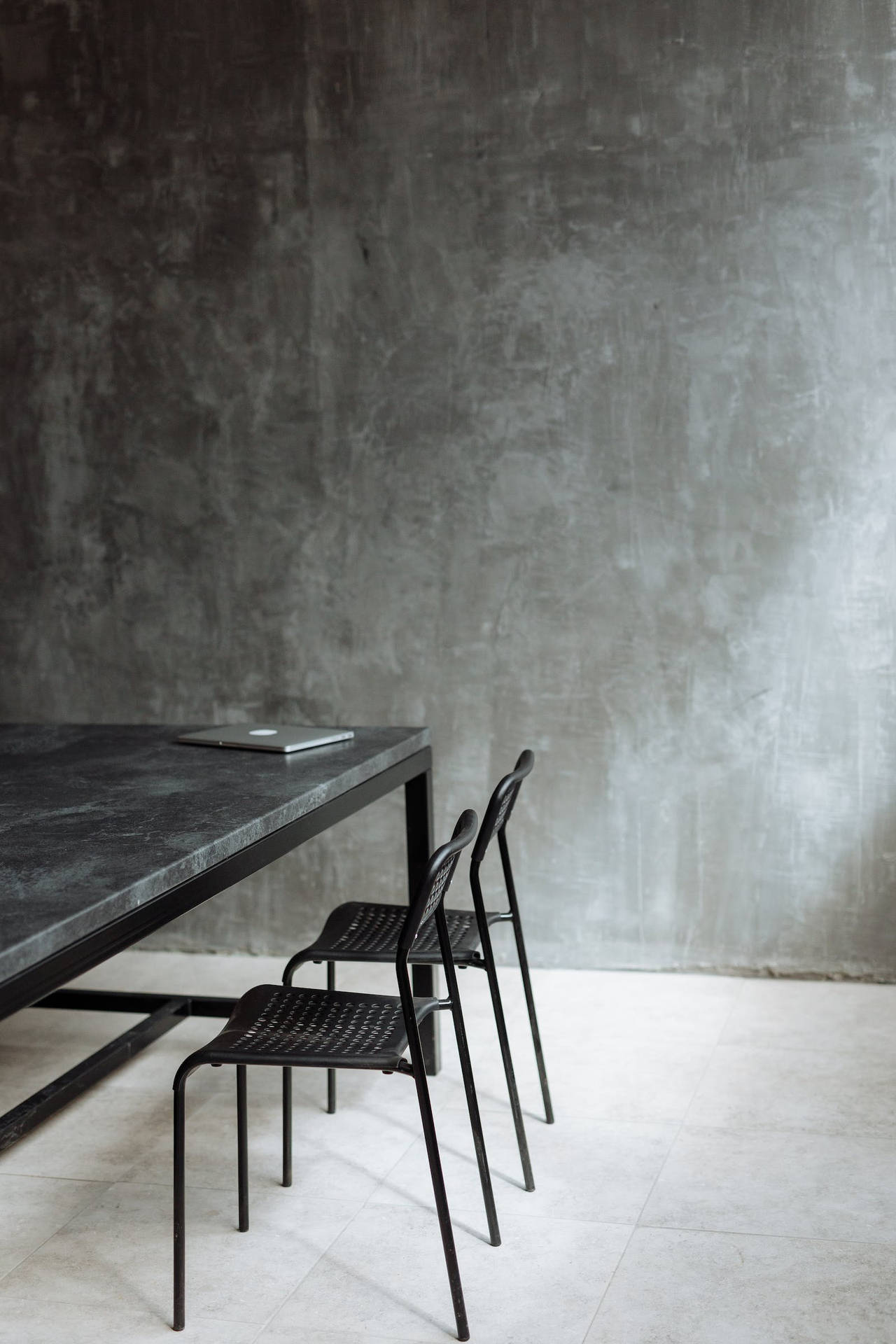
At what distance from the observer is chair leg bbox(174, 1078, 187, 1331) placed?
2.13m

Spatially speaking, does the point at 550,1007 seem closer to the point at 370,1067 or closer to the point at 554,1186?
the point at 554,1186

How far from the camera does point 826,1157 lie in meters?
2.81

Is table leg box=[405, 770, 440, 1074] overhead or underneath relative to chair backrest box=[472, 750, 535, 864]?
underneath

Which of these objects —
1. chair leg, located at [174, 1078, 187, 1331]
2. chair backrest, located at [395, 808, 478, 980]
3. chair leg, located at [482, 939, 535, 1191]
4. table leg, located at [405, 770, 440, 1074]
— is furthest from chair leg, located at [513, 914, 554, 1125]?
chair leg, located at [174, 1078, 187, 1331]

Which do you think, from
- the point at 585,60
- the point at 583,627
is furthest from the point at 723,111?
the point at 583,627

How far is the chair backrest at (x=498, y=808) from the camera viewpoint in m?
2.52

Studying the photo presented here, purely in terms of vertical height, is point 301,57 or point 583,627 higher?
point 301,57

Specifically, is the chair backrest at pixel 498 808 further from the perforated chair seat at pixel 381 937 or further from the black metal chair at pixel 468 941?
the perforated chair seat at pixel 381 937

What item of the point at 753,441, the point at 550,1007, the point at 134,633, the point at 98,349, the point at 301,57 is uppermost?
the point at 301,57

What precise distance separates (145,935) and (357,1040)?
0.46 metres

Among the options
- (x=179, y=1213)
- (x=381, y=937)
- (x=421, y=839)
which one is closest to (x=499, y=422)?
(x=421, y=839)

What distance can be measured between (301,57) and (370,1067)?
3.27 m

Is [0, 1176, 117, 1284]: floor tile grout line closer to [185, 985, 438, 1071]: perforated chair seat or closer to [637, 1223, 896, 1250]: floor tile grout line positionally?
[185, 985, 438, 1071]: perforated chair seat

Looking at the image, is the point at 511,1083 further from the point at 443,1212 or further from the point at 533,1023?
the point at 443,1212
